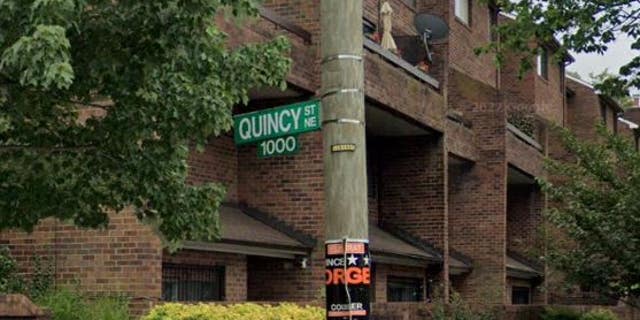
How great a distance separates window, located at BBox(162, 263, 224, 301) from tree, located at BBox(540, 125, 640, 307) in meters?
8.47

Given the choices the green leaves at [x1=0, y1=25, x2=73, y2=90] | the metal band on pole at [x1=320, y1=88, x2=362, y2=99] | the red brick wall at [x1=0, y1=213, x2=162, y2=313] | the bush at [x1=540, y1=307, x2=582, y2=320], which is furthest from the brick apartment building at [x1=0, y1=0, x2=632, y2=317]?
the green leaves at [x1=0, y1=25, x2=73, y2=90]

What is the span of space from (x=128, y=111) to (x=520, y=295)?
89.1ft

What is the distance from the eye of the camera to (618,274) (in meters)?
20.9

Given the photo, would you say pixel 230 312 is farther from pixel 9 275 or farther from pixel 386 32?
pixel 386 32

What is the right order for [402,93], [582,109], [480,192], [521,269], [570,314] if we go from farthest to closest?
[582,109] → [521,269] → [480,192] → [570,314] → [402,93]

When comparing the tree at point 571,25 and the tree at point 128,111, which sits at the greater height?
the tree at point 571,25

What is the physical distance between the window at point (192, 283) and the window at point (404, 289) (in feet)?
22.8

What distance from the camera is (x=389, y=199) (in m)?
24.6

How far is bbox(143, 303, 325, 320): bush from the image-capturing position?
461 inches

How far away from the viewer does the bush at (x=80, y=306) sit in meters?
11.8

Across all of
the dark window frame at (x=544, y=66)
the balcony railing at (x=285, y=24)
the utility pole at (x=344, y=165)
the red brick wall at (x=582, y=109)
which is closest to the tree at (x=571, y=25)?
the balcony railing at (x=285, y=24)

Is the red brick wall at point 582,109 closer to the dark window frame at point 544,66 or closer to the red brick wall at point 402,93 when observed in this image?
the dark window frame at point 544,66

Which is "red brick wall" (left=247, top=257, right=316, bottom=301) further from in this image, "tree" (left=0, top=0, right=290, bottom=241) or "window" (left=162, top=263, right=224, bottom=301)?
"tree" (left=0, top=0, right=290, bottom=241)

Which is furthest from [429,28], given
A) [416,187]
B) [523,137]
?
[523,137]
